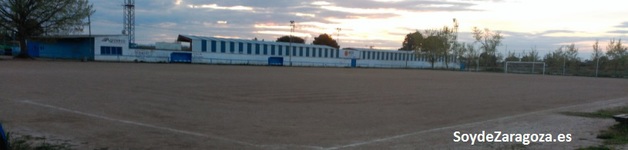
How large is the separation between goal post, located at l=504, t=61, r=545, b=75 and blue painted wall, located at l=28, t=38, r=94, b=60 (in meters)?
64.0

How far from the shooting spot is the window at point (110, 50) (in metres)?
61.3

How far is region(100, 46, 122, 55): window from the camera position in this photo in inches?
2414

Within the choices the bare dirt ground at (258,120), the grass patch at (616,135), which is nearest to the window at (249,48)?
the bare dirt ground at (258,120)

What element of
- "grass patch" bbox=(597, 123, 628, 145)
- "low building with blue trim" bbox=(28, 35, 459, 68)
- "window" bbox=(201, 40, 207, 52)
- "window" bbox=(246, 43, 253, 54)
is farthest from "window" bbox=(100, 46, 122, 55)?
"grass patch" bbox=(597, 123, 628, 145)

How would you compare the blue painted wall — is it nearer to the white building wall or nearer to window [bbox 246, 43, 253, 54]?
the white building wall

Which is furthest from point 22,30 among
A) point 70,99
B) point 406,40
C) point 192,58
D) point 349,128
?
point 406,40

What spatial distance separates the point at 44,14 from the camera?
5072 cm

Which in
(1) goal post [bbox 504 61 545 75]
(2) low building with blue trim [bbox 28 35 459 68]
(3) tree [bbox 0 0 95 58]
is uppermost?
(3) tree [bbox 0 0 95 58]

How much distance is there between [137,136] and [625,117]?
28.9 ft

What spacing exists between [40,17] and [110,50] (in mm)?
12137

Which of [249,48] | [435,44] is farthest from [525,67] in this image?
[249,48]

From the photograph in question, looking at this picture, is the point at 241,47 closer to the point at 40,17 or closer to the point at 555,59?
the point at 40,17

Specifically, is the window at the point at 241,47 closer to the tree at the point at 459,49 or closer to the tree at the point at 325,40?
the tree at the point at 459,49

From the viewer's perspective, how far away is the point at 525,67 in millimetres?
73625
